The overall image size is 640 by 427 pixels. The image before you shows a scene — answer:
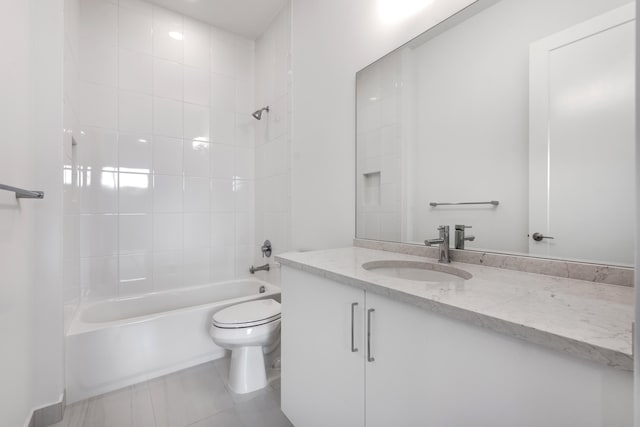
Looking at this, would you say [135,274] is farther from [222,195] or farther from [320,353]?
[320,353]

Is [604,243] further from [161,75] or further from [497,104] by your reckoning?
[161,75]

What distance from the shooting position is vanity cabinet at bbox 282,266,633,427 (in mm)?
452

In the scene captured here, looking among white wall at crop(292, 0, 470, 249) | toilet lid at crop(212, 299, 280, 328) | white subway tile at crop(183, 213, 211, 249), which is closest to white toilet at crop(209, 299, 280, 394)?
toilet lid at crop(212, 299, 280, 328)

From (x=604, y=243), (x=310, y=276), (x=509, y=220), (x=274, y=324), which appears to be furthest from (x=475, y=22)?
(x=274, y=324)

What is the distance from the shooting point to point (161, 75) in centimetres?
226

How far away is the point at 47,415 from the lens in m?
1.31

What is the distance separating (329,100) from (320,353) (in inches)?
58.7

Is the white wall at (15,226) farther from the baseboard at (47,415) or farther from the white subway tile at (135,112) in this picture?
the white subway tile at (135,112)

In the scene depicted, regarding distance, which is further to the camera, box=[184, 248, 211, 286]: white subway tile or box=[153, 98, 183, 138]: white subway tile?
box=[184, 248, 211, 286]: white subway tile

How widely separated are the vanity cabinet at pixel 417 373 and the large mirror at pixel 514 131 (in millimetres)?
531

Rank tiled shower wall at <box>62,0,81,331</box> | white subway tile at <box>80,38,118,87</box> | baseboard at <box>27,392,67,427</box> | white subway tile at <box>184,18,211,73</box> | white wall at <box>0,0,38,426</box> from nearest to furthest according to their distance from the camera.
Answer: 1. white wall at <box>0,0,38,426</box>
2. baseboard at <box>27,392,67,427</box>
3. tiled shower wall at <box>62,0,81,331</box>
4. white subway tile at <box>80,38,118,87</box>
5. white subway tile at <box>184,18,211,73</box>

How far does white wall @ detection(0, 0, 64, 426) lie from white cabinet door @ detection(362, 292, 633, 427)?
1319mm

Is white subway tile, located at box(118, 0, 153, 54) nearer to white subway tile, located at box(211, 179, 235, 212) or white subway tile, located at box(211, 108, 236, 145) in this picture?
white subway tile, located at box(211, 108, 236, 145)

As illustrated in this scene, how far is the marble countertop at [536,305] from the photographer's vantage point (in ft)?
1.42
